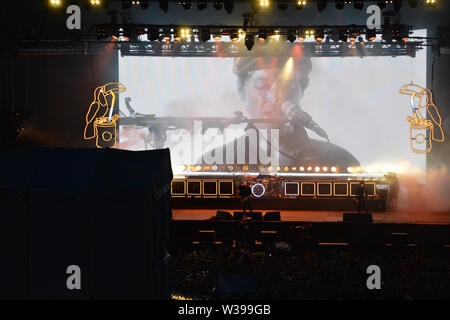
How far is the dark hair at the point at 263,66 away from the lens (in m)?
19.0

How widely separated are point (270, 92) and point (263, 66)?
1097 mm

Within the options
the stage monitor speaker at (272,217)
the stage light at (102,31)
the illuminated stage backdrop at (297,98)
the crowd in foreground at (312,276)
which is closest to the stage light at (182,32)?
the stage light at (102,31)

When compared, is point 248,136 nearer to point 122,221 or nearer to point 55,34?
point 55,34

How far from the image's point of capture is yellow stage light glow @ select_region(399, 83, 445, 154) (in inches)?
715

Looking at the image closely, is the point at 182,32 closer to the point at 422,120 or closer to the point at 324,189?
the point at 324,189

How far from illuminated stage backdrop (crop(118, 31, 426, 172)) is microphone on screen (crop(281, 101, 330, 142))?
0.04 meters

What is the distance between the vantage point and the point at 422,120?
18391mm

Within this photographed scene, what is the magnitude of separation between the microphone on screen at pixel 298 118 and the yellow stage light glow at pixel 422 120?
3.44m

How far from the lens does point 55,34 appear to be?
17.3m

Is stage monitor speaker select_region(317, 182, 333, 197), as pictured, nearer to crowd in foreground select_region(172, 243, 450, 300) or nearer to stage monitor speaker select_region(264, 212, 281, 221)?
stage monitor speaker select_region(264, 212, 281, 221)

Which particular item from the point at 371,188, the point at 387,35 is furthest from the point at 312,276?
the point at 387,35

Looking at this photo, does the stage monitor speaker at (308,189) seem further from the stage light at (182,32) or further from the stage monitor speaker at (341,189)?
the stage light at (182,32)

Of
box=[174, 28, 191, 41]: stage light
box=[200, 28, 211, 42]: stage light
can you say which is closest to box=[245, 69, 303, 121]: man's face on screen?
box=[200, 28, 211, 42]: stage light

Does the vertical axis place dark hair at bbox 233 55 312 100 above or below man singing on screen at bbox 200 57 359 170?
above
